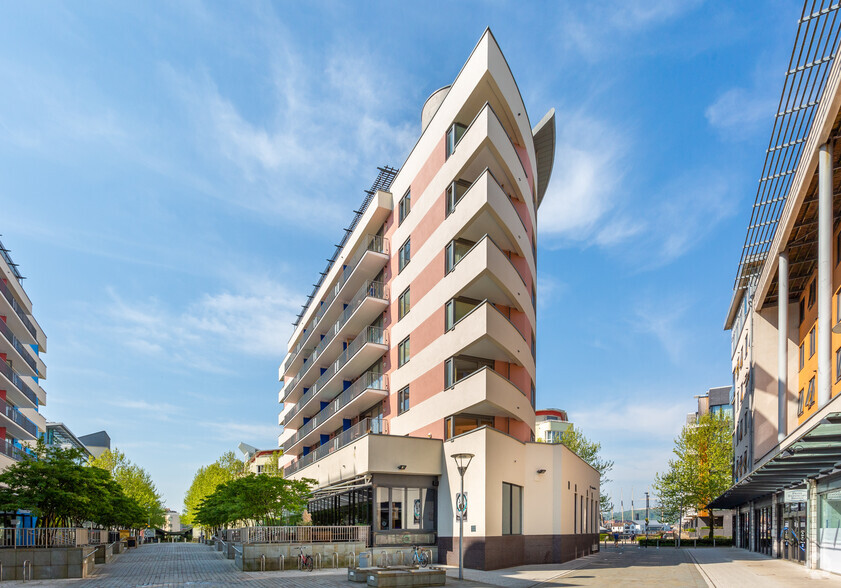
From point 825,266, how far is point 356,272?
93.2ft

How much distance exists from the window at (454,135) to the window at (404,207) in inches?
219

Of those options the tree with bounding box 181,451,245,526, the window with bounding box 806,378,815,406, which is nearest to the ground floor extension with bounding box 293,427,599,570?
the window with bounding box 806,378,815,406

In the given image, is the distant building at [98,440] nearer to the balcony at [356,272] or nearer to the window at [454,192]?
the balcony at [356,272]

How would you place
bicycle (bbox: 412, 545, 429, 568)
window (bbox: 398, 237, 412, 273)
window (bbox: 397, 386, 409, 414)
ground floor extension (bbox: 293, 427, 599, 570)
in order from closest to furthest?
bicycle (bbox: 412, 545, 429, 568), ground floor extension (bbox: 293, 427, 599, 570), window (bbox: 397, 386, 409, 414), window (bbox: 398, 237, 412, 273)

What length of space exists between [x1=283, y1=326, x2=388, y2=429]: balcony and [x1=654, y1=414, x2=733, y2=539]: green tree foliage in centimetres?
3532

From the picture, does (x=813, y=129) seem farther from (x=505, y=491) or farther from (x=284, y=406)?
(x=284, y=406)

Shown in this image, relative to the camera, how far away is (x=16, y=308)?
5922cm

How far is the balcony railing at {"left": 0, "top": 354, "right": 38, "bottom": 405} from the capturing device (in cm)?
5366

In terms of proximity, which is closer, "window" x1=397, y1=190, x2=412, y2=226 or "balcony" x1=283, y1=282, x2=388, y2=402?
"window" x1=397, y1=190, x2=412, y2=226

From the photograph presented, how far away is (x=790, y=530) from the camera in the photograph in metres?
38.5

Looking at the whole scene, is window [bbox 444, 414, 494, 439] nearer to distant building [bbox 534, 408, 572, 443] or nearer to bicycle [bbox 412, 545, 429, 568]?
bicycle [bbox 412, 545, 429, 568]

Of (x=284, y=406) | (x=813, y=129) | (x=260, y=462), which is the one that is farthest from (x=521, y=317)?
(x=260, y=462)

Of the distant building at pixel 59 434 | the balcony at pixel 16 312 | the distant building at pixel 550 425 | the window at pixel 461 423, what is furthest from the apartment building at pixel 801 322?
the distant building at pixel 59 434

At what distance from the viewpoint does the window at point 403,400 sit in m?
38.4
